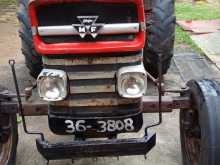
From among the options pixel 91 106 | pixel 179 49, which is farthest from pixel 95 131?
pixel 179 49

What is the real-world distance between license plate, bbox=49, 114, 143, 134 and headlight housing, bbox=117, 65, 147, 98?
0.64 ft

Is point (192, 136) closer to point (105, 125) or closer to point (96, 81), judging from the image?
point (105, 125)

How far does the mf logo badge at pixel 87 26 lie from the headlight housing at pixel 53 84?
33 centimetres

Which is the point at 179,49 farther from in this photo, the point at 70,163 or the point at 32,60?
the point at 70,163

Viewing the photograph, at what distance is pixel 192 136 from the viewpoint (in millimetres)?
3984

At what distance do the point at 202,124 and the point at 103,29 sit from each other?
1010 mm

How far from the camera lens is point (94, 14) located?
328cm

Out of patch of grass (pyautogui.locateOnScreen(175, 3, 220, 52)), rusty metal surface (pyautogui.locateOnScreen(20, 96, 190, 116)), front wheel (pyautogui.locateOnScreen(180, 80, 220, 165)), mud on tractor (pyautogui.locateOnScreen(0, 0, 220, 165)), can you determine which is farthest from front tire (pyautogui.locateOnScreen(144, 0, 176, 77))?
patch of grass (pyautogui.locateOnScreen(175, 3, 220, 52))

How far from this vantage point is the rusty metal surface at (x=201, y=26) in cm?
899

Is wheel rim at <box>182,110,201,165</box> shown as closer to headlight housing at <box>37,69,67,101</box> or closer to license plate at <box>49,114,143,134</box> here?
license plate at <box>49,114,143,134</box>

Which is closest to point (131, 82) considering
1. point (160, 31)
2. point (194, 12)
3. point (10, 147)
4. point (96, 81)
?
point (96, 81)

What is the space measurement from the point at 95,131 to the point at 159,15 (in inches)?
85.4

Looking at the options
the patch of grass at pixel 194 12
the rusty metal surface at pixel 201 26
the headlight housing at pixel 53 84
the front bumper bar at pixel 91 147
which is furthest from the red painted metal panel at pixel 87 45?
the rusty metal surface at pixel 201 26

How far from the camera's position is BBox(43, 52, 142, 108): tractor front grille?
3381mm
